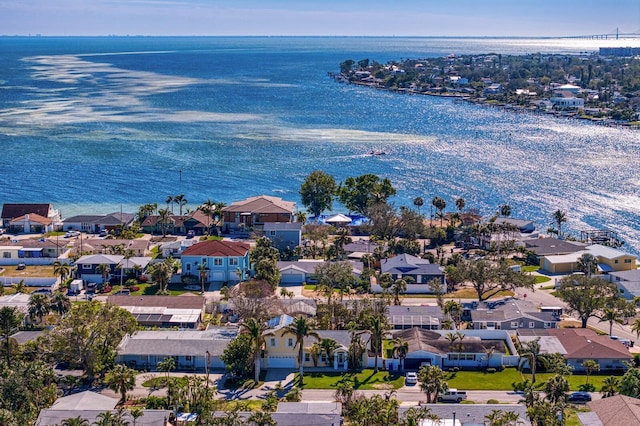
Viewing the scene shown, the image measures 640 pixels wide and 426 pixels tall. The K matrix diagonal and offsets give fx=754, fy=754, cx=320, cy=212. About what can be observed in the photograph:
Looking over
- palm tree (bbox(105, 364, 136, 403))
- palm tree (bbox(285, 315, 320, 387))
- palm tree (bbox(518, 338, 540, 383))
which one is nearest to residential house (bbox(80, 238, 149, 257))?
palm tree (bbox(285, 315, 320, 387))

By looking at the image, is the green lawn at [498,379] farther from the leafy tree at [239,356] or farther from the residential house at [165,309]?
the residential house at [165,309]

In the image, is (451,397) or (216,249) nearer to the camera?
(451,397)

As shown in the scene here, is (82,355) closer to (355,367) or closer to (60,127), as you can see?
(355,367)

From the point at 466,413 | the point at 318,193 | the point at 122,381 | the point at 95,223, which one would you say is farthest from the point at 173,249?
the point at 466,413

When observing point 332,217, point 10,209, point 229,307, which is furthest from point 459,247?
point 10,209

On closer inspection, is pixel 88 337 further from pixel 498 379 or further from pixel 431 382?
pixel 498 379

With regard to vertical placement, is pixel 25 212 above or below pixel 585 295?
above

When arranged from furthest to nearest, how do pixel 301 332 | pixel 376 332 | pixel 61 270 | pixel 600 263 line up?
pixel 600 263 < pixel 61 270 < pixel 376 332 < pixel 301 332
